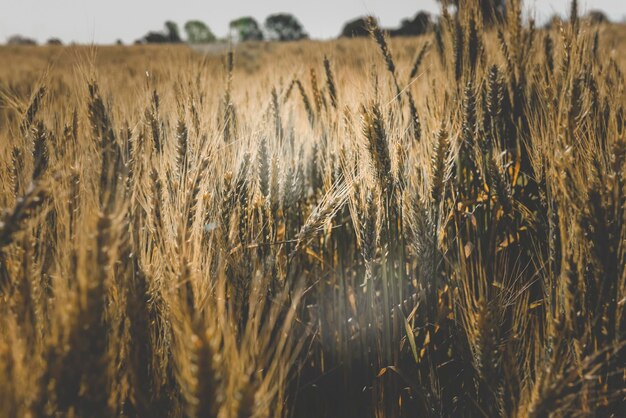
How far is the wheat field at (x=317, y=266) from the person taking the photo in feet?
1.94

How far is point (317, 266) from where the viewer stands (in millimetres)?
1426

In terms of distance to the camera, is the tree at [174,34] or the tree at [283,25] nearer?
the tree at [174,34]

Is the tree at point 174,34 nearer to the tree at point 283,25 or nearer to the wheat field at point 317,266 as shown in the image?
the wheat field at point 317,266

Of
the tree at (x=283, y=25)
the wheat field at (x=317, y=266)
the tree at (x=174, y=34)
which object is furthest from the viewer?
the tree at (x=283, y=25)

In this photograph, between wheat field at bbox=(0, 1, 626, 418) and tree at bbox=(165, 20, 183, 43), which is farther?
tree at bbox=(165, 20, 183, 43)

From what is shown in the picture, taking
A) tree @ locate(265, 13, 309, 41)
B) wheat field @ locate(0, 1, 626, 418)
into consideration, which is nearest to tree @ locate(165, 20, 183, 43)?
wheat field @ locate(0, 1, 626, 418)

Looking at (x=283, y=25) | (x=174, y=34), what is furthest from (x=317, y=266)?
(x=283, y=25)

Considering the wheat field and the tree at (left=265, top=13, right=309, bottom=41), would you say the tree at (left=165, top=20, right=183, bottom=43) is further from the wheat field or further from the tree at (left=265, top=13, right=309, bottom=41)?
the tree at (left=265, top=13, right=309, bottom=41)

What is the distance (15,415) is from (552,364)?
0.77m

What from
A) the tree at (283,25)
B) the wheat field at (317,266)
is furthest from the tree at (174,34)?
the tree at (283,25)

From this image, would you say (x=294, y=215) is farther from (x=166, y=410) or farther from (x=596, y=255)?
(x=596, y=255)

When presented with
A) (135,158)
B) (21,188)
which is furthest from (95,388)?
(135,158)

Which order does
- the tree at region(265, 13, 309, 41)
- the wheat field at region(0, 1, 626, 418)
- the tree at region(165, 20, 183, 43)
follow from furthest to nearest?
the tree at region(265, 13, 309, 41) → the tree at region(165, 20, 183, 43) → the wheat field at region(0, 1, 626, 418)

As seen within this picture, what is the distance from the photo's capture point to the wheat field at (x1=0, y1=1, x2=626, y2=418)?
59 cm
